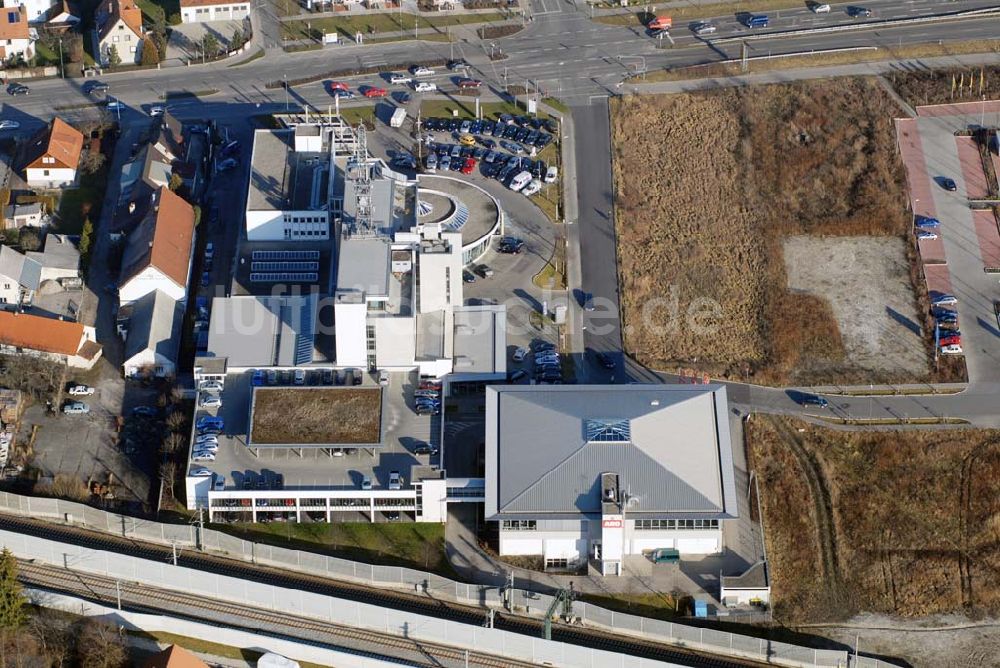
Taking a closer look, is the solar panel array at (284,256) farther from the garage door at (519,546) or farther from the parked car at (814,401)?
the parked car at (814,401)

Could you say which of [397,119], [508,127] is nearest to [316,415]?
[397,119]

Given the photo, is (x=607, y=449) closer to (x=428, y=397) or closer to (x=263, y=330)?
(x=428, y=397)

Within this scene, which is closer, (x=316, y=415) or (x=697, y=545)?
(x=697, y=545)

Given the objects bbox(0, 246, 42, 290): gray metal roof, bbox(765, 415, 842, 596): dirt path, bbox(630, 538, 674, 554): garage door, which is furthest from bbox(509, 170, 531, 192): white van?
bbox(630, 538, 674, 554): garage door

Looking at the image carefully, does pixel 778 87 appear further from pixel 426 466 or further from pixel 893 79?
pixel 426 466

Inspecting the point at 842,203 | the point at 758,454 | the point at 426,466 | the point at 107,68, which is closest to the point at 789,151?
the point at 842,203

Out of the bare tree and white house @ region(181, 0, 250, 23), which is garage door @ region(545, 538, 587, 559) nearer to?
the bare tree

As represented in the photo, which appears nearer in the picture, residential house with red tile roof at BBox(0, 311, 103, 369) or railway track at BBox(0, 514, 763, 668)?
railway track at BBox(0, 514, 763, 668)
